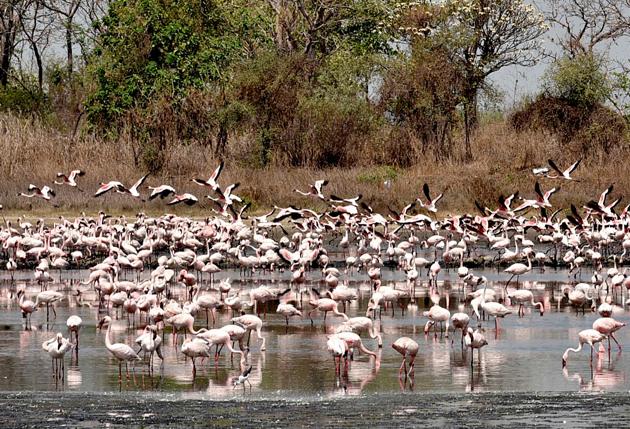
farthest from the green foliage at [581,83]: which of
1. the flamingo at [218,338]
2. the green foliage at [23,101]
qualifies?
the flamingo at [218,338]

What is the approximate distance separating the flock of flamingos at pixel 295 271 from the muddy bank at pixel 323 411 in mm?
1002

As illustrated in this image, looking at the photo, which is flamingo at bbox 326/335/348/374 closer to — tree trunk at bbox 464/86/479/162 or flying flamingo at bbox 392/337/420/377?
flying flamingo at bbox 392/337/420/377

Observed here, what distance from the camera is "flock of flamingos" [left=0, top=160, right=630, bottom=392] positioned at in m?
15.1

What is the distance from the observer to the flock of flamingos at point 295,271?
1511 centimetres

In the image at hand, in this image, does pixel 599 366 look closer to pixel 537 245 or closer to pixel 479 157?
pixel 537 245

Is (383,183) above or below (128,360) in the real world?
above

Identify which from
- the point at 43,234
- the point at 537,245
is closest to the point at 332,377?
the point at 43,234

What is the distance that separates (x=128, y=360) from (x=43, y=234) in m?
13.4

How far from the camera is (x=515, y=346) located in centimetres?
1623

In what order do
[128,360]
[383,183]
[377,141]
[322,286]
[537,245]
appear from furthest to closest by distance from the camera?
[377,141] → [383,183] → [537,245] → [322,286] → [128,360]

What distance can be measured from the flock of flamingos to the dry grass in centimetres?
190

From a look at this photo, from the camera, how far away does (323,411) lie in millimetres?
12258

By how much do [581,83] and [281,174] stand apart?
472 inches

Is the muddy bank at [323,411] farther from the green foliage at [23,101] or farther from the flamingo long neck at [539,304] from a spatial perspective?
Answer: the green foliage at [23,101]
